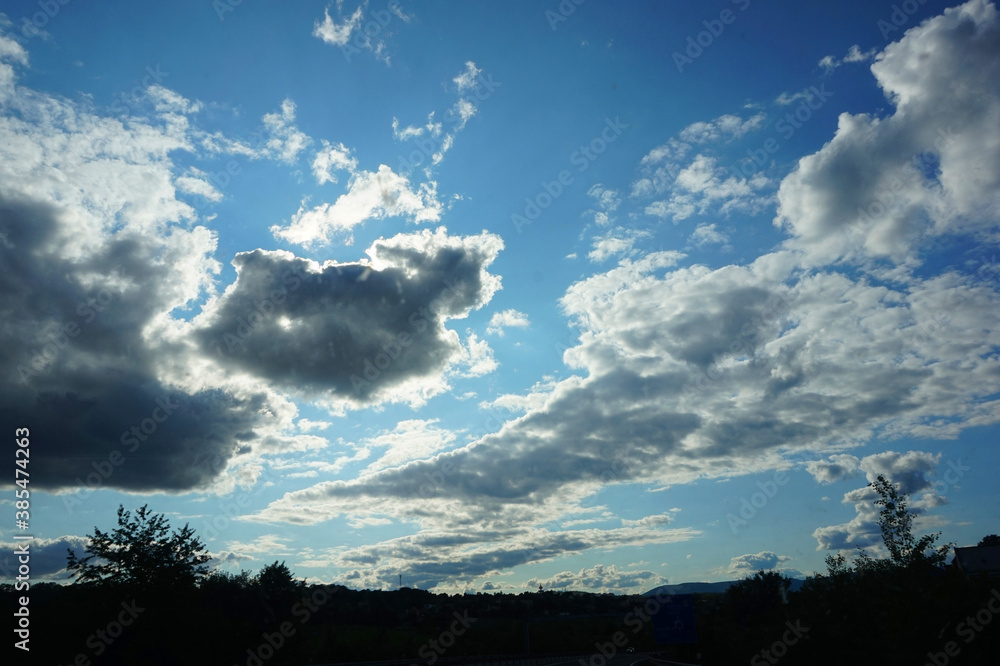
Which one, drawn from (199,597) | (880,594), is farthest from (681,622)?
(199,597)

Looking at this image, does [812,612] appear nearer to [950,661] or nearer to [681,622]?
[950,661]

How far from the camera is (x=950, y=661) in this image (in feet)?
64.5

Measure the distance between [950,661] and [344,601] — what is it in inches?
4646
